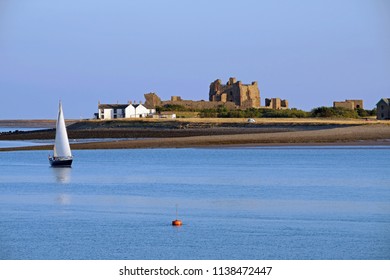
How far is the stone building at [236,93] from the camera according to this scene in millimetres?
101312

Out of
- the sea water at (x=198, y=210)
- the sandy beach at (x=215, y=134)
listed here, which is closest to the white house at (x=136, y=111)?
the sandy beach at (x=215, y=134)

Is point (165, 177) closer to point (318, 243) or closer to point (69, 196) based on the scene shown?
point (69, 196)

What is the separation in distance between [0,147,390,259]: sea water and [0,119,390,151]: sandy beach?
12.8 meters

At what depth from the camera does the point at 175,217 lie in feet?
66.6

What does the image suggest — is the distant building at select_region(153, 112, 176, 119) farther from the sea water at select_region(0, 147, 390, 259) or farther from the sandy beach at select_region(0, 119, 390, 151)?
the sea water at select_region(0, 147, 390, 259)

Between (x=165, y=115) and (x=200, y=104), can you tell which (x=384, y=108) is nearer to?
(x=165, y=115)

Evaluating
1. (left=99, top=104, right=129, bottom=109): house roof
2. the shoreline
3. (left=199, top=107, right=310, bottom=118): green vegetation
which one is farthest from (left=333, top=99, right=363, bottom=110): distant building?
the shoreline

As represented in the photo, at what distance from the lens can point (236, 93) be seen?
103312 millimetres


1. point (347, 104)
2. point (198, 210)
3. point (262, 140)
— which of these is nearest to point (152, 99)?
point (347, 104)

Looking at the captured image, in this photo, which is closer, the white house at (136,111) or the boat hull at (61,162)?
the boat hull at (61,162)

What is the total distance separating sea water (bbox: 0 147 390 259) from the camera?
16.4 metres

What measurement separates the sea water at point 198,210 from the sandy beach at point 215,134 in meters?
12.8

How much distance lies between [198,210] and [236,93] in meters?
82.1

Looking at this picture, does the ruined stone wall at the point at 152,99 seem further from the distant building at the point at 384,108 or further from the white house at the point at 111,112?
the distant building at the point at 384,108
